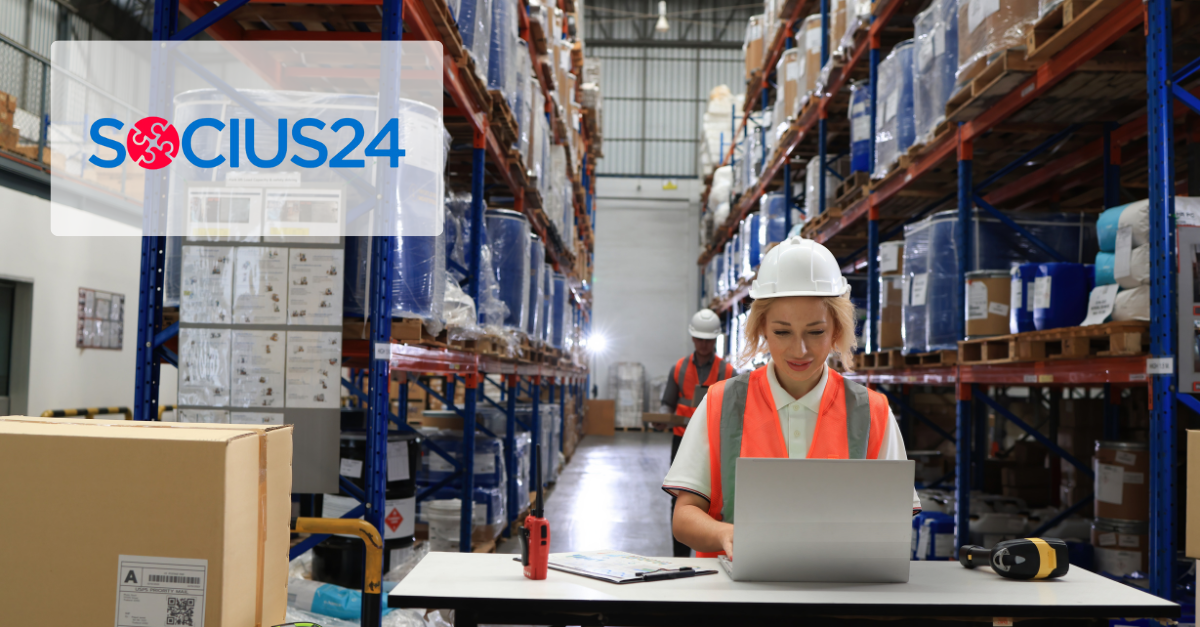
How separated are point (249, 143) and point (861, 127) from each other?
202 inches

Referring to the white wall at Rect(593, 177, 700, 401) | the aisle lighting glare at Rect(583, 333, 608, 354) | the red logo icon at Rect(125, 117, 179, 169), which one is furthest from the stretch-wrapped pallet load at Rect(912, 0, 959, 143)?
the aisle lighting glare at Rect(583, 333, 608, 354)

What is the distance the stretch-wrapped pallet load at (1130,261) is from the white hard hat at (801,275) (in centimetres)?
178

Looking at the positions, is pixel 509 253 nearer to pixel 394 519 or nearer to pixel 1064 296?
pixel 394 519

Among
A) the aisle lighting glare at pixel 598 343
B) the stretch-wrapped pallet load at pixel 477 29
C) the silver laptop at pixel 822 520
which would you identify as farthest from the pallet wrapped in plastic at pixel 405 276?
the aisle lighting glare at pixel 598 343

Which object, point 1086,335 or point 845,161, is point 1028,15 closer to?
point 1086,335

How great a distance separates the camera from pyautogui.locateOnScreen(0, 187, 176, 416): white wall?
331 inches

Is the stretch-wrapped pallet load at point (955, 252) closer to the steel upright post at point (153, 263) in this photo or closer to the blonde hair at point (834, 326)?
the blonde hair at point (834, 326)

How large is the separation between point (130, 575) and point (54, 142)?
1130 cm

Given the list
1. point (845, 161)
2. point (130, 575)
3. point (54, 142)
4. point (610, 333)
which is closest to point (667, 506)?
point (845, 161)

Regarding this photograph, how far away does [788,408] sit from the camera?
2336mm

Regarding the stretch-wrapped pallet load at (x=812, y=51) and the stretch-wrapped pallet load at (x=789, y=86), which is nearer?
the stretch-wrapped pallet load at (x=812, y=51)

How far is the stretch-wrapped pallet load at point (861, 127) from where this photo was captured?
22.5 feet

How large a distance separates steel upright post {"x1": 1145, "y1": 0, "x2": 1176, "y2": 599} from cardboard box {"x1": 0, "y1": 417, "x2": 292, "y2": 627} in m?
3.28

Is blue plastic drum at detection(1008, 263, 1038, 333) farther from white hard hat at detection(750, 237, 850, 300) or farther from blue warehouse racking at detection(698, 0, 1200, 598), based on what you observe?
white hard hat at detection(750, 237, 850, 300)
